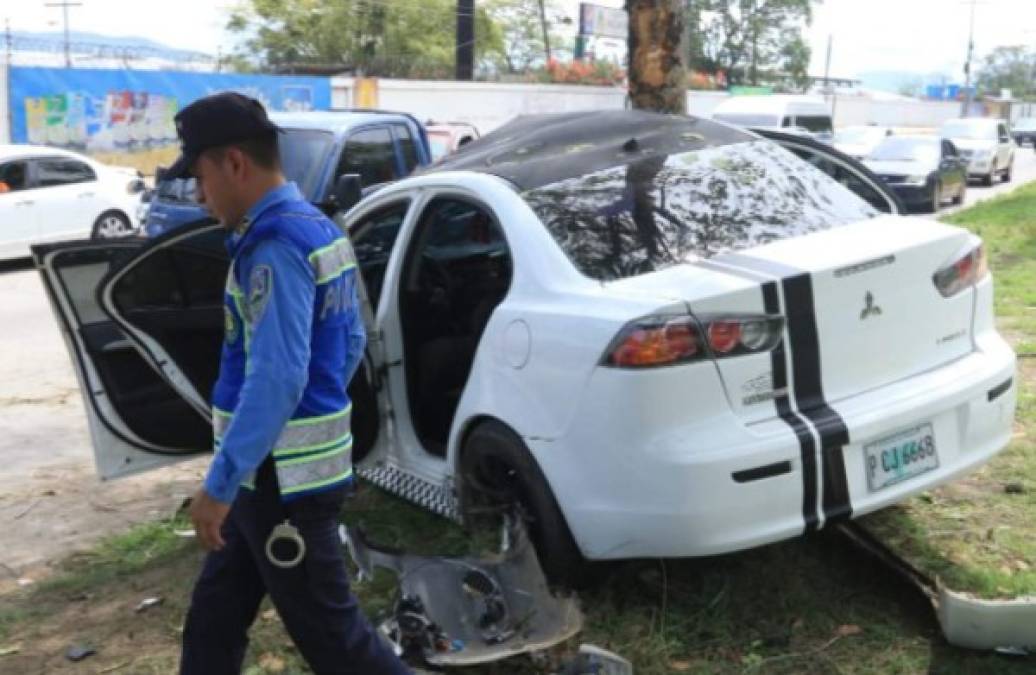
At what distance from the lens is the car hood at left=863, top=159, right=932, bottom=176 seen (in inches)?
791

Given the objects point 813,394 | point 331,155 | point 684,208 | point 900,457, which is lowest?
point 900,457

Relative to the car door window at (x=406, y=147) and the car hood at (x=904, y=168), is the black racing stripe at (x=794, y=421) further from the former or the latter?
the car hood at (x=904, y=168)

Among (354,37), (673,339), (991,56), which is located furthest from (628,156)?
(991,56)

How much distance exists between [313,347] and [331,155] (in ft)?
25.2

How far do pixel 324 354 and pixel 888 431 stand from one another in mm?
1857

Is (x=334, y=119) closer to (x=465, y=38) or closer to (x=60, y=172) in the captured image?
(x=60, y=172)

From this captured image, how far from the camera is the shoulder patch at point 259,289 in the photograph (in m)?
2.48

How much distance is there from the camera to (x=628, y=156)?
440cm

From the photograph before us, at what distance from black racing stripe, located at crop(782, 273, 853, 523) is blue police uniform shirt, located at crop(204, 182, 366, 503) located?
1.59 metres

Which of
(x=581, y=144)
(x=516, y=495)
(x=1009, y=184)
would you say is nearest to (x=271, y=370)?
(x=516, y=495)

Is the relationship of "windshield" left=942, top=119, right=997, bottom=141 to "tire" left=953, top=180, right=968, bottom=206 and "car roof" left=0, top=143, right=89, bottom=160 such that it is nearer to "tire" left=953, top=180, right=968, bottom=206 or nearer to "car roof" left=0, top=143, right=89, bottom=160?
"tire" left=953, top=180, right=968, bottom=206

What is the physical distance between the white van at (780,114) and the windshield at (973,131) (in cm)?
462

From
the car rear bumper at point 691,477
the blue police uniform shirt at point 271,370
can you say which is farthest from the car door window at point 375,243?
Answer: the blue police uniform shirt at point 271,370

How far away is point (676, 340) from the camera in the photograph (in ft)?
10.9
